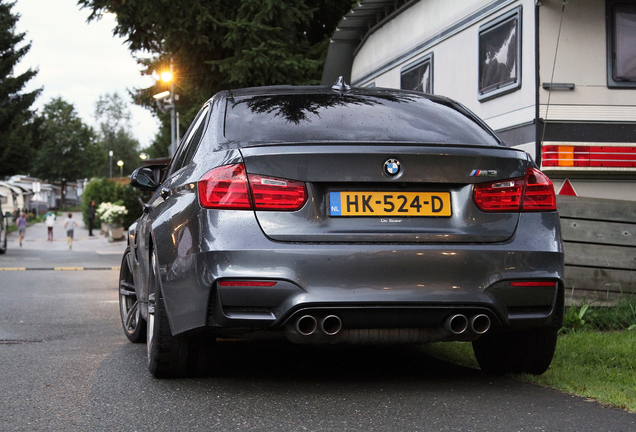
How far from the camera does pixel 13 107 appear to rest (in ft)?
197

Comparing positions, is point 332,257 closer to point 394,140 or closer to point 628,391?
point 394,140

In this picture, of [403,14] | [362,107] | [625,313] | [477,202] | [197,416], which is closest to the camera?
[197,416]

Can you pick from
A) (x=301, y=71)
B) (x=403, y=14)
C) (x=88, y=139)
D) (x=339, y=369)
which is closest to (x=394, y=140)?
(x=339, y=369)

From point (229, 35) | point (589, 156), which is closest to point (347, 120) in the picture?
point (589, 156)

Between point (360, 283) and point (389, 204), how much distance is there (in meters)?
0.40

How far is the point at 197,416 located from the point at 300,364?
1612 millimetres

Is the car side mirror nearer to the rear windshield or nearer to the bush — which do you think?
the rear windshield

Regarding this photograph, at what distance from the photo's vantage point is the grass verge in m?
4.80

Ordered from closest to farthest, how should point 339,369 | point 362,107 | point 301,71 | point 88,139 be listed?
point 362,107
point 339,369
point 301,71
point 88,139

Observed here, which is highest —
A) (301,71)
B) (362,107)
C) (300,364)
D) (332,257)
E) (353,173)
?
(301,71)

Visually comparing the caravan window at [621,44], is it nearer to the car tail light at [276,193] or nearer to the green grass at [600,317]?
the green grass at [600,317]

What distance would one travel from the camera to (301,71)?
21.4 metres

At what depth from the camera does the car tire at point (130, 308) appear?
682 centimetres

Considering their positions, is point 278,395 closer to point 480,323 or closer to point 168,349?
point 168,349
